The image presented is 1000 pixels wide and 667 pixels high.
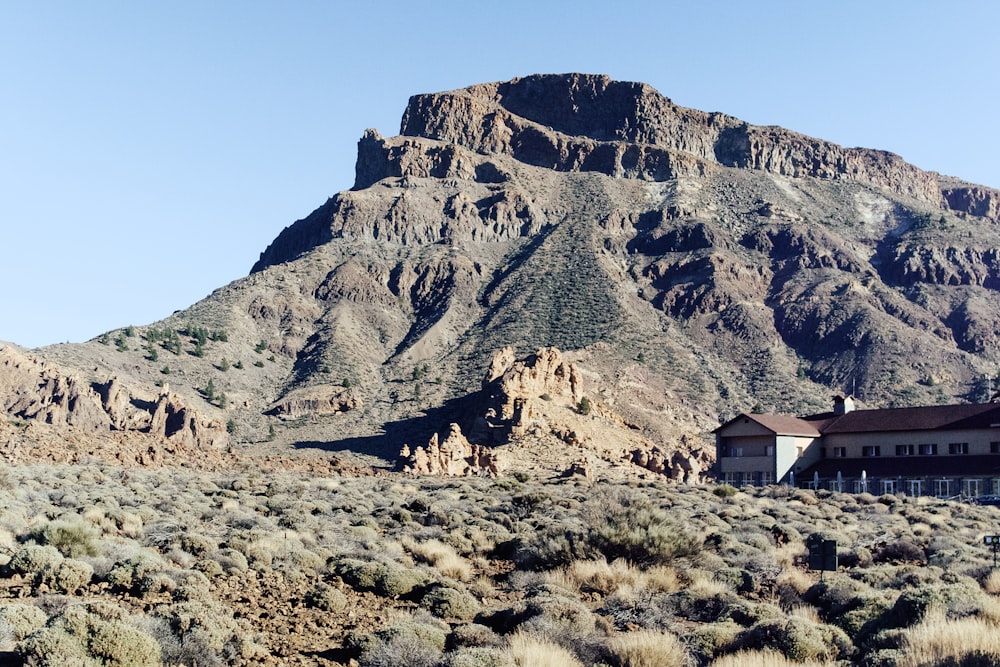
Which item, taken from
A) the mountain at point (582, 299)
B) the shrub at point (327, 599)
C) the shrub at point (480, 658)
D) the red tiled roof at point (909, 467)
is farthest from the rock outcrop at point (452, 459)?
the shrub at point (480, 658)

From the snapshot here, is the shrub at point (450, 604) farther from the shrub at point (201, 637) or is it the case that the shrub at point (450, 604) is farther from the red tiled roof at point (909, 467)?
the red tiled roof at point (909, 467)

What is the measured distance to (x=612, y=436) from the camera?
68.2m

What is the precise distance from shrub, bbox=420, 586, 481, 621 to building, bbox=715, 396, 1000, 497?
42512 millimetres

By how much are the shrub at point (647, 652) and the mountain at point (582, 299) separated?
156 ft

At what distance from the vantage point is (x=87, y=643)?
10422 mm

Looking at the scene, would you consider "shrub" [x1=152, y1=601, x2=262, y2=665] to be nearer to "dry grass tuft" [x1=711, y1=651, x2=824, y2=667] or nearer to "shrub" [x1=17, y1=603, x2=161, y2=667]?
"shrub" [x1=17, y1=603, x2=161, y2=667]

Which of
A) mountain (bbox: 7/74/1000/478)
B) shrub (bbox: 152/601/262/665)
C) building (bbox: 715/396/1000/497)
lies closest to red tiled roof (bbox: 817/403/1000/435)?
building (bbox: 715/396/1000/497)

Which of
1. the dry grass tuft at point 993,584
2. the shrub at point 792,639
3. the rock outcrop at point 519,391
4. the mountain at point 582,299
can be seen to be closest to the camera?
the shrub at point 792,639

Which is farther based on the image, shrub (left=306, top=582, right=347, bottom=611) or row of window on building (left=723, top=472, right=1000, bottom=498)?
row of window on building (left=723, top=472, right=1000, bottom=498)

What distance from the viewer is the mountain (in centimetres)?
7981

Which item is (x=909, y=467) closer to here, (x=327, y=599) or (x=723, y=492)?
(x=723, y=492)

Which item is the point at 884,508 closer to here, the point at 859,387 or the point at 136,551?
the point at 136,551

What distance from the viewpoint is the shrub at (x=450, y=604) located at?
1487 cm

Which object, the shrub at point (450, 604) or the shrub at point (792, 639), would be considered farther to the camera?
the shrub at point (450, 604)
